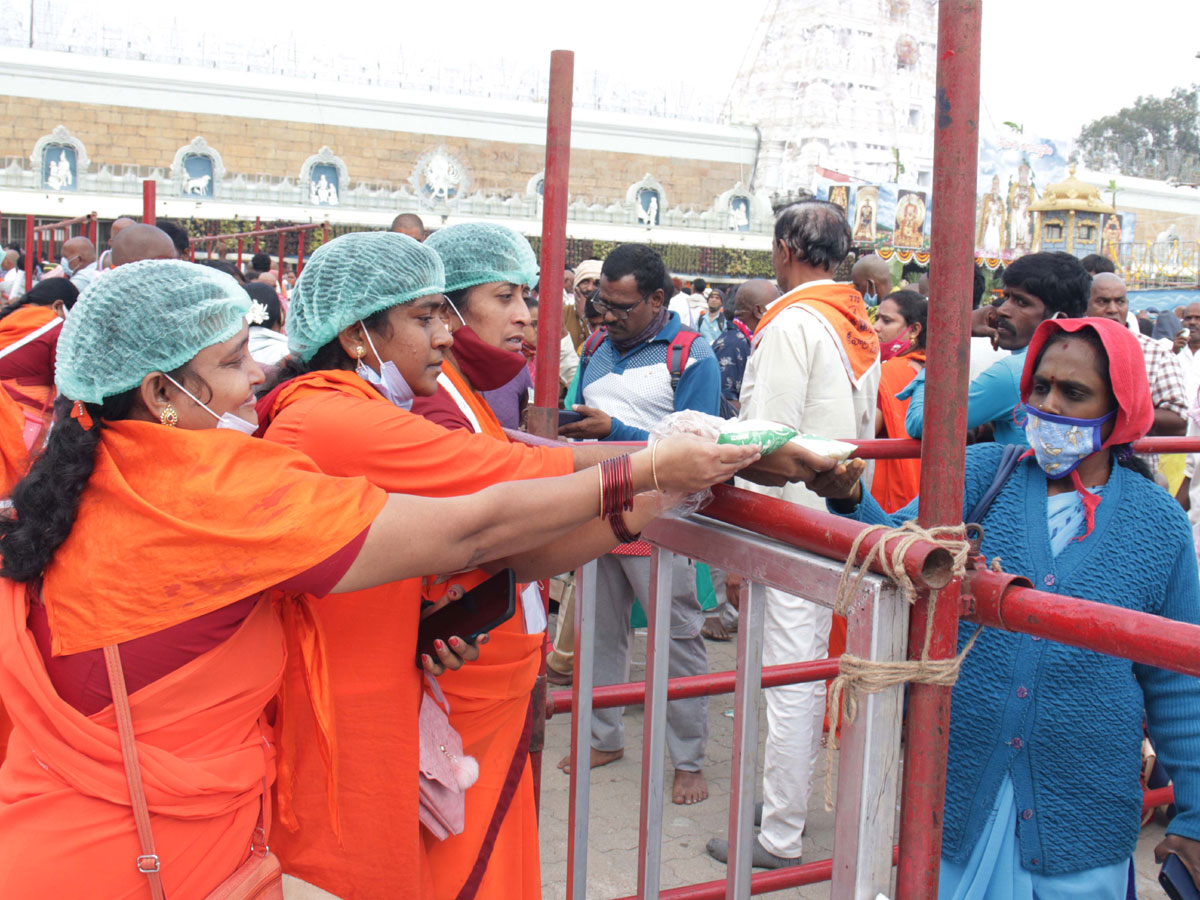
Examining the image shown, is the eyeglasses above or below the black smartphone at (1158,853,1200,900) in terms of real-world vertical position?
above

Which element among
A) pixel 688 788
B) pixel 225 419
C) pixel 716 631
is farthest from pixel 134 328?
pixel 716 631

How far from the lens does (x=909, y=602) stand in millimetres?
1248

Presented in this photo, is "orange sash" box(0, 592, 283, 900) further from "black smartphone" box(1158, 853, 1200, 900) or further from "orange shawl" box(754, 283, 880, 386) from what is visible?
"orange shawl" box(754, 283, 880, 386)

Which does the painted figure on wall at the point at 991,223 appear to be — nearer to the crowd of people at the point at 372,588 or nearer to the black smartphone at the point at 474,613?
the crowd of people at the point at 372,588

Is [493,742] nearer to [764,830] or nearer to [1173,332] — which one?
[764,830]

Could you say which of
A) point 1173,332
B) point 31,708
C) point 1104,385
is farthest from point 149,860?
point 1173,332

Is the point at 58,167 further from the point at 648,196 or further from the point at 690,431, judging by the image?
the point at 690,431

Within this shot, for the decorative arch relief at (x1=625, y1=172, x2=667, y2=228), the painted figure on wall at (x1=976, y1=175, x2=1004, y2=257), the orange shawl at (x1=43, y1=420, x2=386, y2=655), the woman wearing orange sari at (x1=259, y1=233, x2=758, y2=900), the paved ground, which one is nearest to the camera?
the orange shawl at (x1=43, y1=420, x2=386, y2=655)

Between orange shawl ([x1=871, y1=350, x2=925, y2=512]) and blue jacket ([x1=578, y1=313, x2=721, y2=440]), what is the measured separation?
678mm

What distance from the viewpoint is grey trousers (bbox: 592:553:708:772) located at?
3533 millimetres

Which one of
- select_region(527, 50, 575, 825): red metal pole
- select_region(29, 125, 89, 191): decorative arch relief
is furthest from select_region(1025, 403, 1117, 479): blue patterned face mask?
select_region(29, 125, 89, 191): decorative arch relief

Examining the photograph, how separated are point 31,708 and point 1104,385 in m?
1.81

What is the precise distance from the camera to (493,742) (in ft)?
6.39

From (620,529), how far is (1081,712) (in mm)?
832
